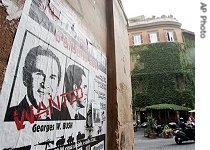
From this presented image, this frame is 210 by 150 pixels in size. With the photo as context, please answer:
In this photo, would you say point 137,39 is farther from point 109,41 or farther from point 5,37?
point 5,37

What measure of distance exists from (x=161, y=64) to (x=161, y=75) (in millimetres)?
1046

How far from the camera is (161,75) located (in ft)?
59.7

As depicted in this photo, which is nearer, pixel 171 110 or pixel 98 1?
pixel 98 1

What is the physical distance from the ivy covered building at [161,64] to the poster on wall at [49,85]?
16.5m

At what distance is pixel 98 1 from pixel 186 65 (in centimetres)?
1748

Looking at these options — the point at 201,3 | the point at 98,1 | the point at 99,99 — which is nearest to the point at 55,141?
the point at 99,99

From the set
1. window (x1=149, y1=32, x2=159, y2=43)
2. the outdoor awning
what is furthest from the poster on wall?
window (x1=149, y1=32, x2=159, y2=43)

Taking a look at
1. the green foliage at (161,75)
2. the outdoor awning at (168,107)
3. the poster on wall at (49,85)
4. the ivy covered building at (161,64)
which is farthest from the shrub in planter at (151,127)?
the poster on wall at (49,85)

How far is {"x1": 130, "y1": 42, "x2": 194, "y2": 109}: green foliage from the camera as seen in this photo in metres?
17.6

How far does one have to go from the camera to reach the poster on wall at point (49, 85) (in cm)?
94

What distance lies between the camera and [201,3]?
1550 mm

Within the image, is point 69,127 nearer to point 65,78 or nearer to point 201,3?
point 65,78

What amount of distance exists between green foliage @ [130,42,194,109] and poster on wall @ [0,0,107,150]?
54.5 feet

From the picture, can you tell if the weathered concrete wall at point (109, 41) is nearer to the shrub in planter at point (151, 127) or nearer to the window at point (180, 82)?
the shrub in planter at point (151, 127)
